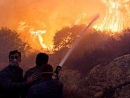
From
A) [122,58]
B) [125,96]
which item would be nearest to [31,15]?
[122,58]

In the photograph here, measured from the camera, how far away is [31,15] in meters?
58.6

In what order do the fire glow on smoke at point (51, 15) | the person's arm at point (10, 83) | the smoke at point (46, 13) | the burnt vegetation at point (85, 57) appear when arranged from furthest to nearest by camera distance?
the smoke at point (46, 13) → the fire glow on smoke at point (51, 15) → the burnt vegetation at point (85, 57) → the person's arm at point (10, 83)

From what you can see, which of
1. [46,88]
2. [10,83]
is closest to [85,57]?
[10,83]

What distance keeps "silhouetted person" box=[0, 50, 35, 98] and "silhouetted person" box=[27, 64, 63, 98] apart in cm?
67

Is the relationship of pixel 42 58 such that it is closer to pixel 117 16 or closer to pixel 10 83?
pixel 10 83

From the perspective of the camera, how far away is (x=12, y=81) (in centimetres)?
565

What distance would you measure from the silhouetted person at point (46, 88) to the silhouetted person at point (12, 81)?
671mm

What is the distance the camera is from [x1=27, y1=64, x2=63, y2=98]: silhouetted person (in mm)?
4859

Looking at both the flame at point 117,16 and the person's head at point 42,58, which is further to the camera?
the flame at point 117,16

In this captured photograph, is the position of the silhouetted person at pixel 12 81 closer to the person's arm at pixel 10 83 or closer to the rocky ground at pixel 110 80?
the person's arm at pixel 10 83

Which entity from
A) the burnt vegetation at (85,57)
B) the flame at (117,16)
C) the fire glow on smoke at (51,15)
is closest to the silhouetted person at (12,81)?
the burnt vegetation at (85,57)

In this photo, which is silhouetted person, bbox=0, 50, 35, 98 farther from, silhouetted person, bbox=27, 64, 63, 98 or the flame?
the flame

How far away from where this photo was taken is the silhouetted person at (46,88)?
4.86m

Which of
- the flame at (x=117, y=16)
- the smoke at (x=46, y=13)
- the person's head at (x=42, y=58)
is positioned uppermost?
the smoke at (x=46, y=13)
